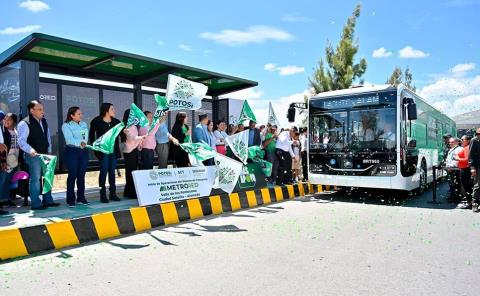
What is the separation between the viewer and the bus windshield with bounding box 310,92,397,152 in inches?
364

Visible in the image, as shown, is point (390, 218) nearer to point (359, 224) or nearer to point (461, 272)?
point (359, 224)

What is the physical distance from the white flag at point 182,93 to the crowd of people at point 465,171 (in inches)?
249

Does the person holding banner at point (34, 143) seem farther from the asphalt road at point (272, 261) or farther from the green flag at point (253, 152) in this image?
the green flag at point (253, 152)

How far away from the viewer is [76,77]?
10.1 m

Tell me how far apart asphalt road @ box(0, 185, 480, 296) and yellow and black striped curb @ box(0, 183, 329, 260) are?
0.83 feet

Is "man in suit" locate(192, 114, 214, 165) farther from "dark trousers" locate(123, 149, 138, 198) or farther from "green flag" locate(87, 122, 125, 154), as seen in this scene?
"green flag" locate(87, 122, 125, 154)

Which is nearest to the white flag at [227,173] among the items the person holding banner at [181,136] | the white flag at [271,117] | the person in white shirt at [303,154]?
the person holding banner at [181,136]

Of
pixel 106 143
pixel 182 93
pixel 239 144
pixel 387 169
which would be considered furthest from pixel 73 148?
pixel 387 169

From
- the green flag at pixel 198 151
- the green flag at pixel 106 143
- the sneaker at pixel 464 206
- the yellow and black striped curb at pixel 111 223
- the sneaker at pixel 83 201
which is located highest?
the green flag at pixel 106 143

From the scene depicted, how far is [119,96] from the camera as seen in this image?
35.8ft

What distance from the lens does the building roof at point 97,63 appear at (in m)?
7.94

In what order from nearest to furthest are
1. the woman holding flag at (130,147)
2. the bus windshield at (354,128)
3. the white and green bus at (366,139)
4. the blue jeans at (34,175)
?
the blue jeans at (34,175) < the woman holding flag at (130,147) < the white and green bus at (366,139) < the bus windshield at (354,128)

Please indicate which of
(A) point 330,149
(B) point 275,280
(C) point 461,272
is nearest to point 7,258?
(B) point 275,280

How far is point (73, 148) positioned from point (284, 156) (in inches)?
243
